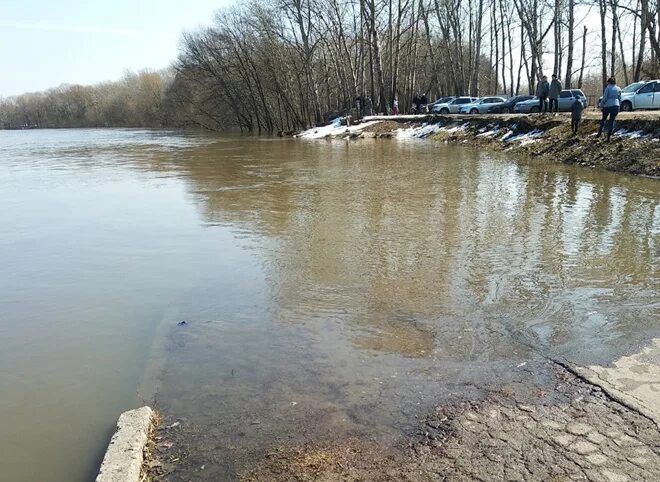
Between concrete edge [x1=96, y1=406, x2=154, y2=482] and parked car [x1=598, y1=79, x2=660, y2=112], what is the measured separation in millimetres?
26195

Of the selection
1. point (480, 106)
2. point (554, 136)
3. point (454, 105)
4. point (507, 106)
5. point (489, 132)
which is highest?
point (454, 105)

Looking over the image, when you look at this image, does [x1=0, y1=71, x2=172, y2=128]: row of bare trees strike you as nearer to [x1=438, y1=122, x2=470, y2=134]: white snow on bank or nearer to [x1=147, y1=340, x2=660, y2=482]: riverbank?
[x1=438, y1=122, x2=470, y2=134]: white snow on bank

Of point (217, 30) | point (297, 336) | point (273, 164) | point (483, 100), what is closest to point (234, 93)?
point (217, 30)

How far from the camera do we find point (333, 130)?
40.4m

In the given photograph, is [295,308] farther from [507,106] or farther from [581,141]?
[507,106]

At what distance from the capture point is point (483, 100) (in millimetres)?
38000

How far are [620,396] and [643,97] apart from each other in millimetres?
24299

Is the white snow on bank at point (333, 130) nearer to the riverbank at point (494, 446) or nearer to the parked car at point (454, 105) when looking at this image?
the parked car at point (454, 105)

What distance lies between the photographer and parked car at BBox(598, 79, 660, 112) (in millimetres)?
23156

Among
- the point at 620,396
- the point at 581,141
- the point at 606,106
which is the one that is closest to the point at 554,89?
the point at 581,141

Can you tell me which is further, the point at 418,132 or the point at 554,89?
the point at 418,132

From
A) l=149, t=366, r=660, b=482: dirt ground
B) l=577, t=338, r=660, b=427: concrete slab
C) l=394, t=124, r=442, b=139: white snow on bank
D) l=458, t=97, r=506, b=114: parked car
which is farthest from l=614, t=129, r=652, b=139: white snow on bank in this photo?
l=458, t=97, r=506, b=114: parked car

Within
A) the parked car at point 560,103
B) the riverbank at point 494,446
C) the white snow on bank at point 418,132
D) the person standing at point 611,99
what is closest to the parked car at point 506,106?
the parked car at point 560,103

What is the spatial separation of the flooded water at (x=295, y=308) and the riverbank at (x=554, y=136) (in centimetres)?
376
